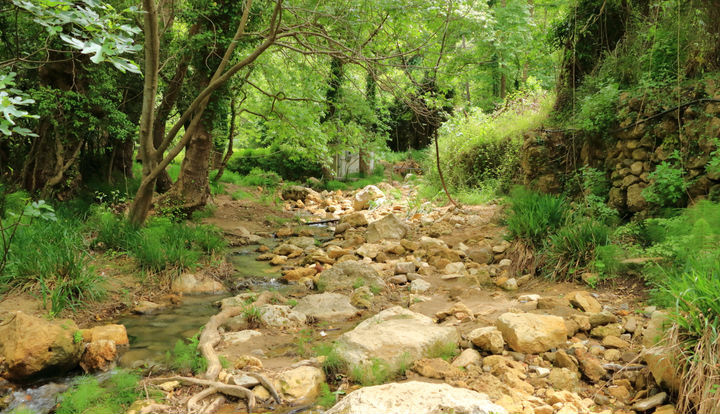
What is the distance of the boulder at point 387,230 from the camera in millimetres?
9320

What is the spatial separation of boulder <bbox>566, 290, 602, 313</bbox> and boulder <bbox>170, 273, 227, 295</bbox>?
467cm

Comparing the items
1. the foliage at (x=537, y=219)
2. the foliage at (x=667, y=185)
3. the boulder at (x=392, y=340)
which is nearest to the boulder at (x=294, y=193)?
the foliage at (x=537, y=219)

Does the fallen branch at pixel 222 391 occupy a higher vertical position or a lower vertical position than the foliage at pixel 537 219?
lower

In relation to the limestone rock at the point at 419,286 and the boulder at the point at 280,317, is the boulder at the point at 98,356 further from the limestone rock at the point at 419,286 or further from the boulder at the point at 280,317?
the limestone rock at the point at 419,286

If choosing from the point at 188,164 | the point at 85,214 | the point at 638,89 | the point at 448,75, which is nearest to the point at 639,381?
the point at 638,89

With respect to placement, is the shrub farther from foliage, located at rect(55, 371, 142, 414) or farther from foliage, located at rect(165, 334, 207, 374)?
foliage, located at rect(55, 371, 142, 414)

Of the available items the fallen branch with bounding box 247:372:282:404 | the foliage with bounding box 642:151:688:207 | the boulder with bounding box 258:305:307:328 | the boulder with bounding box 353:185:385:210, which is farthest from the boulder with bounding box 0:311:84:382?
the boulder with bounding box 353:185:385:210

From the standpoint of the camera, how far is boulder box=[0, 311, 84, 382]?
4004 mm

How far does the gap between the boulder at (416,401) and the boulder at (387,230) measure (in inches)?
240

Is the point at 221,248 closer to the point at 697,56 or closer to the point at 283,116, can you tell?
the point at 283,116

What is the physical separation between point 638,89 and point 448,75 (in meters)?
2.51

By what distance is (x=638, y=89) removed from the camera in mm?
6156

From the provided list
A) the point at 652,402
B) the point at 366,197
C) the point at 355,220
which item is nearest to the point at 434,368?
the point at 652,402

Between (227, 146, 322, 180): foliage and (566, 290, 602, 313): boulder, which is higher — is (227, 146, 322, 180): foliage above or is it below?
above
